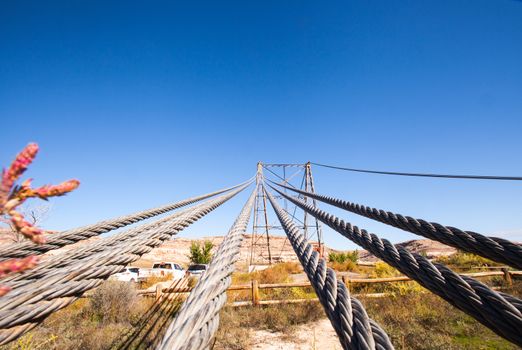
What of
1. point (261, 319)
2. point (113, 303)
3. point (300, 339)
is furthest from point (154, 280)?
point (300, 339)

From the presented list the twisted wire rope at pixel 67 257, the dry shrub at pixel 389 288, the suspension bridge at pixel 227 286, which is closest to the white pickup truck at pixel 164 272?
the dry shrub at pixel 389 288

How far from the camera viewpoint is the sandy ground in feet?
17.7

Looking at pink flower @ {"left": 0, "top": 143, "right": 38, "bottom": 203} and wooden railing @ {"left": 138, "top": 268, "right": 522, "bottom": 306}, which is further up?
pink flower @ {"left": 0, "top": 143, "right": 38, "bottom": 203}

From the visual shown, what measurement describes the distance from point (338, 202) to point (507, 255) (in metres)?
1.95

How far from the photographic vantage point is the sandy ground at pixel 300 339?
5.40 m

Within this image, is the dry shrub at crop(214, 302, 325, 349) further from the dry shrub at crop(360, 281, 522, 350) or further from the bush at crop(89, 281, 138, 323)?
the bush at crop(89, 281, 138, 323)

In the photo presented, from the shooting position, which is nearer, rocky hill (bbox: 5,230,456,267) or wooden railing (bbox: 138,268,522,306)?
wooden railing (bbox: 138,268,522,306)

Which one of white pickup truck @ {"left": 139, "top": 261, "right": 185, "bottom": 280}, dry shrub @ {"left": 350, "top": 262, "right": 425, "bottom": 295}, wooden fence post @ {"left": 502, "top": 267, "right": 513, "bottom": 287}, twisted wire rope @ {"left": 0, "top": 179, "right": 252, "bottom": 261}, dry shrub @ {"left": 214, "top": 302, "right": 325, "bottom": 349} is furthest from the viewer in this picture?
white pickup truck @ {"left": 139, "top": 261, "right": 185, "bottom": 280}

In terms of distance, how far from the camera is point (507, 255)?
3.48 feet

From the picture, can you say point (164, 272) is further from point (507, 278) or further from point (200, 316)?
point (200, 316)

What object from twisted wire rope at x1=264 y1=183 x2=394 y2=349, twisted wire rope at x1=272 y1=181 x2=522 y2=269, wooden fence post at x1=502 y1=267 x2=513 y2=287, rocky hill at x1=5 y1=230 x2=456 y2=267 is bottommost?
rocky hill at x1=5 y1=230 x2=456 y2=267

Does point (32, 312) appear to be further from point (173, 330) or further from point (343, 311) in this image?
point (343, 311)

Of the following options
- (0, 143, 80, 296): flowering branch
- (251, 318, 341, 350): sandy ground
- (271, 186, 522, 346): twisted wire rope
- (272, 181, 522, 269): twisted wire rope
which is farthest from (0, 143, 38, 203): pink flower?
(251, 318, 341, 350): sandy ground

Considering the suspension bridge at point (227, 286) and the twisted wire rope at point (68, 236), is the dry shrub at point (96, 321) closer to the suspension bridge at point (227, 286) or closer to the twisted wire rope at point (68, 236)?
the twisted wire rope at point (68, 236)
